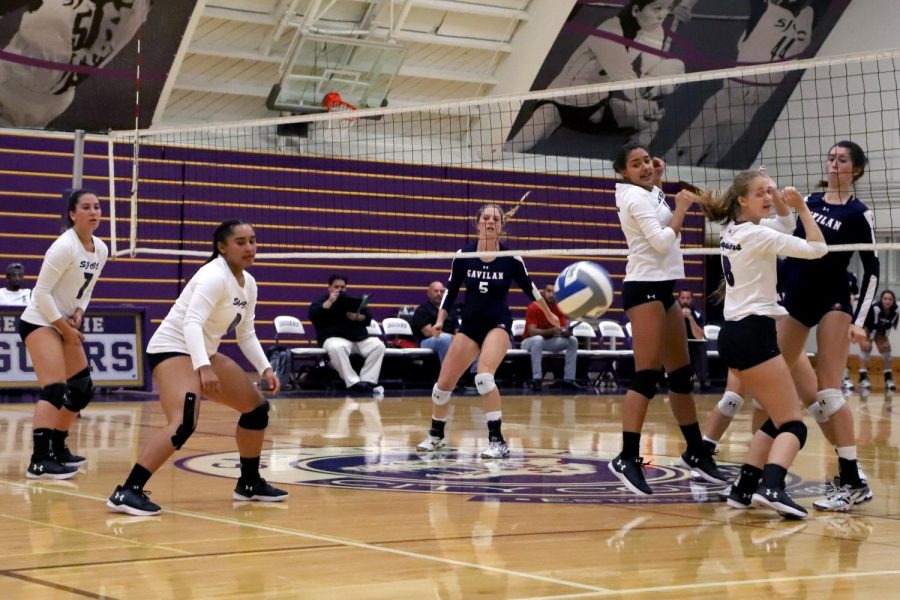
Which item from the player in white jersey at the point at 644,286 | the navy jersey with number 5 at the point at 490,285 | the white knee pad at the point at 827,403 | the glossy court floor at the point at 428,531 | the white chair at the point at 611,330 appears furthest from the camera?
the white chair at the point at 611,330

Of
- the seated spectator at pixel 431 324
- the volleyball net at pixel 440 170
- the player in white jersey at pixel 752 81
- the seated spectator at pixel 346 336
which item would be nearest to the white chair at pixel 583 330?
the volleyball net at pixel 440 170

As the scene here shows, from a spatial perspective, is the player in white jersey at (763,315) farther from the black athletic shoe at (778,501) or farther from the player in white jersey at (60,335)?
the player in white jersey at (60,335)

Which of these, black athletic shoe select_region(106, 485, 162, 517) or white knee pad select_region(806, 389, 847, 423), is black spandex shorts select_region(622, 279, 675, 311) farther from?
black athletic shoe select_region(106, 485, 162, 517)

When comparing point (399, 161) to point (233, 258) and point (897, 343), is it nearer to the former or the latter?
point (897, 343)

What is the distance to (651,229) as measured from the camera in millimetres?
6430

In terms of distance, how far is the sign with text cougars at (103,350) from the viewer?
14.4m

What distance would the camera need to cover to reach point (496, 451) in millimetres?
8367

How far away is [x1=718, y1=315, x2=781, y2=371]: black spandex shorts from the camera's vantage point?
584 centimetres

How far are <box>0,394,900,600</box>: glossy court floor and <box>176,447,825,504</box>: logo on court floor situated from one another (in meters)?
0.02

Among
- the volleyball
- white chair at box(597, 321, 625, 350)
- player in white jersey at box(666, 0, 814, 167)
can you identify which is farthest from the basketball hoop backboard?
the volleyball

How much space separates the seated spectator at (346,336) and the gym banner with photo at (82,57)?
4012 millimetres

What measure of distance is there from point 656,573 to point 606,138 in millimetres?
17463

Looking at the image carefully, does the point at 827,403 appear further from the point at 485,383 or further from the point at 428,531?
the point at 485,383

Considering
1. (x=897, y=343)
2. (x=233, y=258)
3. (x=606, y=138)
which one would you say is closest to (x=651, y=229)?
(x=233, y=258)
